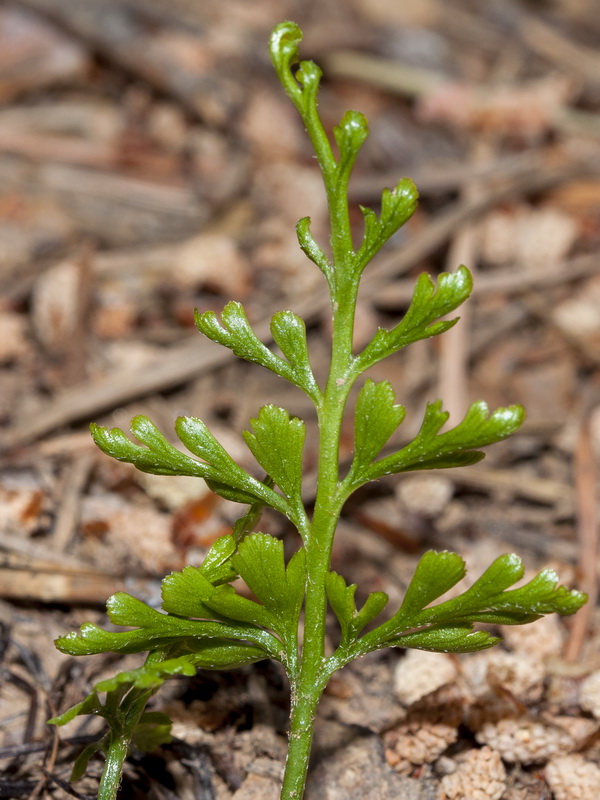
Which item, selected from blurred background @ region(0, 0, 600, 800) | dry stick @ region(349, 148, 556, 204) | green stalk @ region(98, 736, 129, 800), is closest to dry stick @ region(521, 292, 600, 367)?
blurred background @ region(0, 0, 600, 800)

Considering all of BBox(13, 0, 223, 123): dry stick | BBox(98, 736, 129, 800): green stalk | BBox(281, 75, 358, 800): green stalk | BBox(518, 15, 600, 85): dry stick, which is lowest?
BBox(98, 736, 129, 800): green stalk

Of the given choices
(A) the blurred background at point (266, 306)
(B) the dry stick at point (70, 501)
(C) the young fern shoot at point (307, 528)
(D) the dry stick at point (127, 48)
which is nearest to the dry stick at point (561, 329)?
(A) the blurred background at point (266, 306)

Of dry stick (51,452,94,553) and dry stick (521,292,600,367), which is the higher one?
dry stick (521,292,600,367)

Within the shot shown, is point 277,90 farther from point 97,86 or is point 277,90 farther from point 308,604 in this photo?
point 308,604

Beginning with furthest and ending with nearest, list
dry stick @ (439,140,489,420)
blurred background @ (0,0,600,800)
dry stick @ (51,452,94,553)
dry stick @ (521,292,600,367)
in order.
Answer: dry stick @ (521,292,600,367) → dry stick @ (439,140,489,420) → dry stick @ (51,452,94,553) → blurred background @ (0,0,600,800)

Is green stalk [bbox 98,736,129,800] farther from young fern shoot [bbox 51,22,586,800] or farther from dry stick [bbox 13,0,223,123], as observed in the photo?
dry stick [bbox 13,0,223,123]

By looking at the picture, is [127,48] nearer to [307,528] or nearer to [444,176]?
[444,176]
